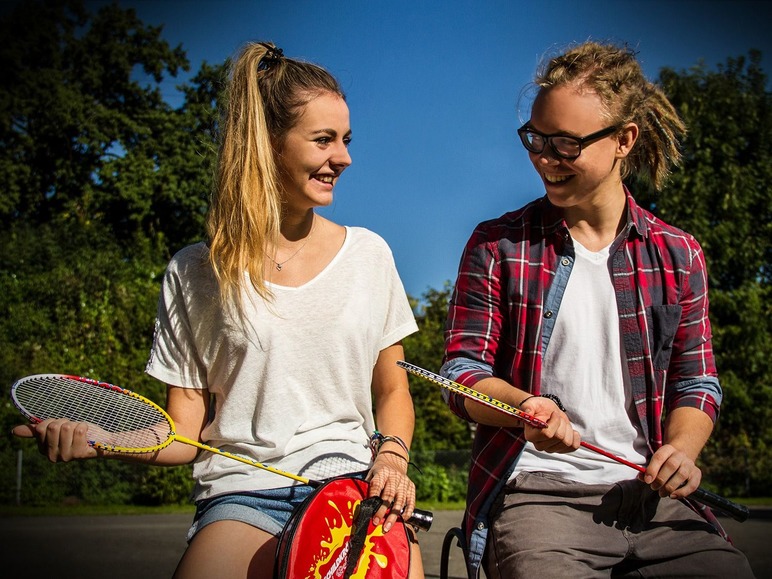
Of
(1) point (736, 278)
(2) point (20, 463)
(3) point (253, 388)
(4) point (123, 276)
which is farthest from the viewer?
(4) point (123, 276)

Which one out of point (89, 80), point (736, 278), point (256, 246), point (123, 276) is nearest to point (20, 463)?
point (123, 276)

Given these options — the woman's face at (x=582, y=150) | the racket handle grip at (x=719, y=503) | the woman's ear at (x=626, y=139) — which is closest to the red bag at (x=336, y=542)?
the racket handle grip at (x=719, y=503)

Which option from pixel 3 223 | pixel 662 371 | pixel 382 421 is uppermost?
pixel 3 223

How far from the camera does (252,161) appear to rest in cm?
270

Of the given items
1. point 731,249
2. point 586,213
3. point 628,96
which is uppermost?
point 731,249

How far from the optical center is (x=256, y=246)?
8.74 feet

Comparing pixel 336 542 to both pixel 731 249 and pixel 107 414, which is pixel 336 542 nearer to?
pixel 107 414

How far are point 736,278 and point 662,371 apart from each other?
1608 cm

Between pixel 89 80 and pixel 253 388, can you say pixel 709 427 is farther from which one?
pixel 89 80

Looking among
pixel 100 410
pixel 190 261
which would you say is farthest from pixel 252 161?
pixel 100 410

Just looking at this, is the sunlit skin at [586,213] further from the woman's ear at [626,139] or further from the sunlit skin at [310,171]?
the sunlit skin at [310,171]

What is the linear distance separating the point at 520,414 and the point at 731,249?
15.7 meters

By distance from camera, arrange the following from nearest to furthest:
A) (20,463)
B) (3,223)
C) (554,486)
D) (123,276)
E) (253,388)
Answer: (554,486) < (253,388) < (20,463) < (123,276) < (3,223)

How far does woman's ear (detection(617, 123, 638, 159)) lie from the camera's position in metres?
2.60
